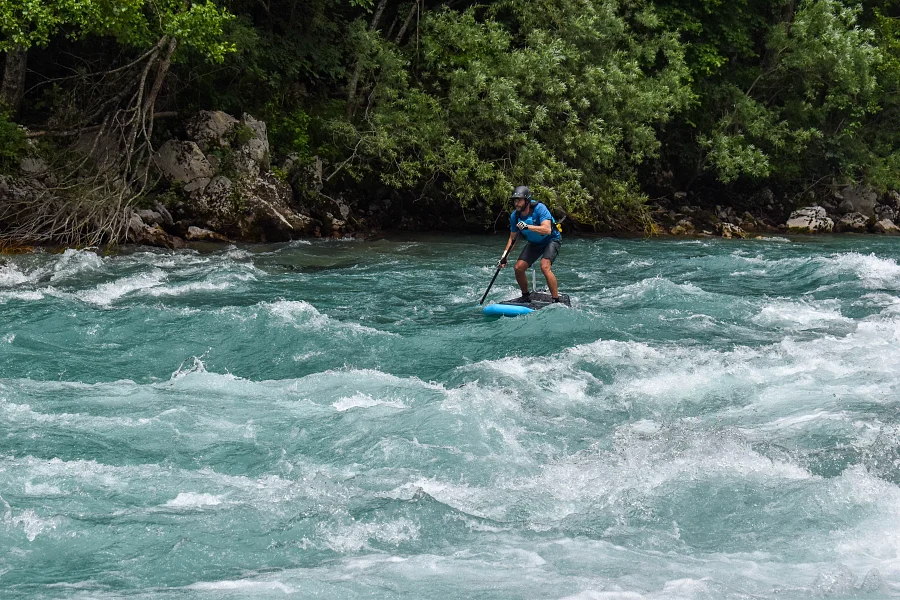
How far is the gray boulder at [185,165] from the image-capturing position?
16.5m

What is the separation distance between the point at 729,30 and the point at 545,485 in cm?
2079

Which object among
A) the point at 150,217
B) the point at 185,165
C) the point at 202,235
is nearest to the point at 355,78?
the point at 185,165

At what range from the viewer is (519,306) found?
10.9m

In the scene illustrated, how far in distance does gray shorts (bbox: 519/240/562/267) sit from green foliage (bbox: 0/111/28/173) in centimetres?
869

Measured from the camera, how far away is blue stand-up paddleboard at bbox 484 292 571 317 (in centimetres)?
1084

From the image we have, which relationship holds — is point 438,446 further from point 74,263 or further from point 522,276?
point 74,263

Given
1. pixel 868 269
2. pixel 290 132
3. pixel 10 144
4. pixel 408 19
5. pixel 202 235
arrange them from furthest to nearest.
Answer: pixel 408 19 < pixel 290 132 < pixel 202 235 < pixel 868 269 < pixel 10 144

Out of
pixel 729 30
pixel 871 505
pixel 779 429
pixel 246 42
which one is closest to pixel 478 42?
pixel 246 42

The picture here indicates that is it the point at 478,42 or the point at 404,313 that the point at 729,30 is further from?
the point at 404,313

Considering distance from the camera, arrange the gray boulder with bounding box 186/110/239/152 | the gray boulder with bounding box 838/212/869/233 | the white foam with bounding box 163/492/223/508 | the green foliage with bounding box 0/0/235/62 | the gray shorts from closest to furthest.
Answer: the white foam with bounding box 163/492/223/508 < the gray shorts < the green foliage with bounding box 0/0/235/62 < the gray boulder with bounding box 186/110/239/152 < the gray boulder with bounding box 838/212/869/233

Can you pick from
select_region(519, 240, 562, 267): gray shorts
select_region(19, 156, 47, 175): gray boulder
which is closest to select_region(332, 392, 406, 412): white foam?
select_region(519, 240, 562, 267): gray shorts

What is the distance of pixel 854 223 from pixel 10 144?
20.0 meters

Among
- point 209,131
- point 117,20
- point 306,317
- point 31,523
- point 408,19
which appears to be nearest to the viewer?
point 31,523

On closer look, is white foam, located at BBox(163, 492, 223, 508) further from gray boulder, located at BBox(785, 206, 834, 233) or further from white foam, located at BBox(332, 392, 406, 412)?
gray boulder, located at BBox(785, 206, 834, 233)
